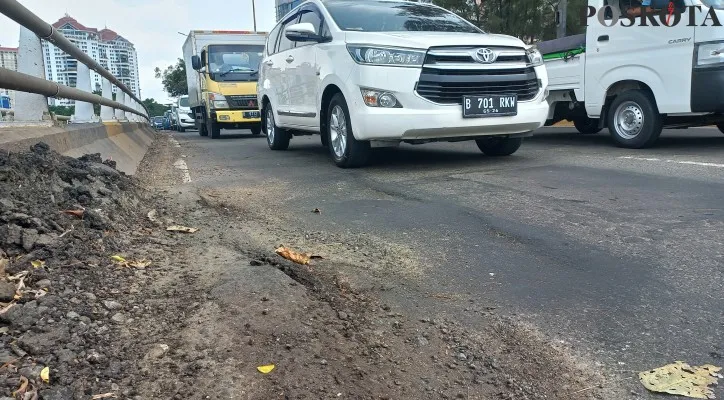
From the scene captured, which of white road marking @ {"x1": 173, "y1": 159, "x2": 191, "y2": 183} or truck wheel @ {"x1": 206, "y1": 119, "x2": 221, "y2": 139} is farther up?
truck wheel @ {"x1": 206, "y1": 119, "x2": 221, "y2": 139}

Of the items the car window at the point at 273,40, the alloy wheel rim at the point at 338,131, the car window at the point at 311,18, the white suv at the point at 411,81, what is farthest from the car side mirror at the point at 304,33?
the car window at the point at 273,40

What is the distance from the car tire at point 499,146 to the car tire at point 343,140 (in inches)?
60.2

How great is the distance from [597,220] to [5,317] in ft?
10.1

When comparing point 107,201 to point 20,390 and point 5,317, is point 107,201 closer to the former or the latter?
point 5,317

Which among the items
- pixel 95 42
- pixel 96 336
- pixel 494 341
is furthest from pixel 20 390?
pixel 95 42

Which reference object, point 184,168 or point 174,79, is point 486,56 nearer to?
point 184,168

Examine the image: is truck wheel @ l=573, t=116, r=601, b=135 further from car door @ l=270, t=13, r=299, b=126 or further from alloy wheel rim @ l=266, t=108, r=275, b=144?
alloy wheel rim @ l=266, t=108, r=275, b=144

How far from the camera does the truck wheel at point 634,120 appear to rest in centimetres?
690

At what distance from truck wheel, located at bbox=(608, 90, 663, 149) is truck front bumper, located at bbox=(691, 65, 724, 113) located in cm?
56

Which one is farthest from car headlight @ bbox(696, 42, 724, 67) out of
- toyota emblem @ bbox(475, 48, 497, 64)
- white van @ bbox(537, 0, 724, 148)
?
toyota emblem @ bbox(475, 48, 497, 64)

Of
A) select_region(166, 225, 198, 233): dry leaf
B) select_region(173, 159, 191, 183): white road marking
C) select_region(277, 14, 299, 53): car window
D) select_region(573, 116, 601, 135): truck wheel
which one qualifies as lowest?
select_region(166, 225, 198, 233): dry leaf

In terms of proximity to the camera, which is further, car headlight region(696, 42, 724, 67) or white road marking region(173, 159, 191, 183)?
car headlight region(696, 42, 724, 67)

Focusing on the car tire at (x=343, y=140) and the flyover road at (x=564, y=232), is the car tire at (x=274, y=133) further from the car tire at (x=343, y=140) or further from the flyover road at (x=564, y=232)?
the car tire at (x=343, y=140)

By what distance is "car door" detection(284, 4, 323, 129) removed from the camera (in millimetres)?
6680
